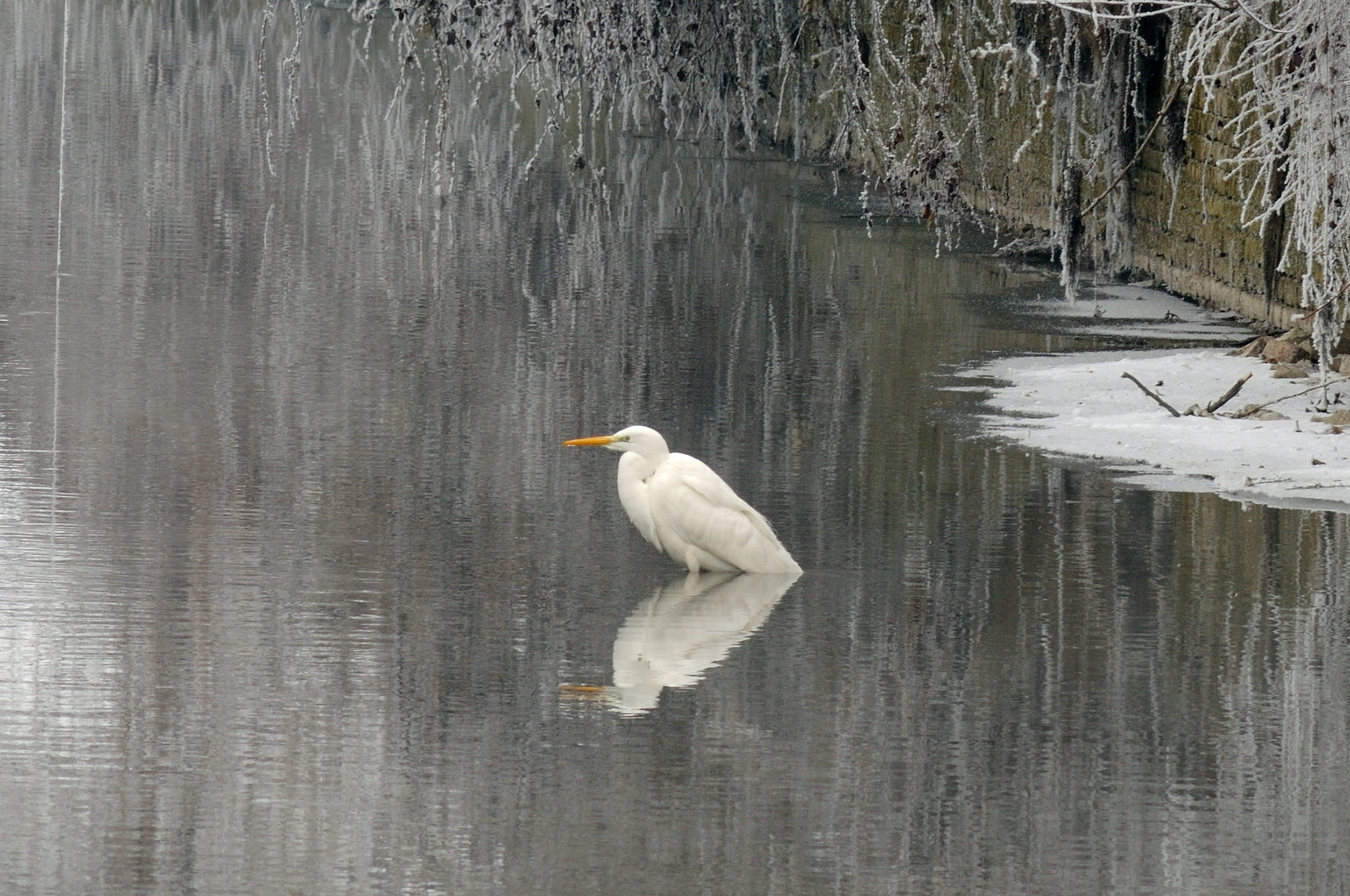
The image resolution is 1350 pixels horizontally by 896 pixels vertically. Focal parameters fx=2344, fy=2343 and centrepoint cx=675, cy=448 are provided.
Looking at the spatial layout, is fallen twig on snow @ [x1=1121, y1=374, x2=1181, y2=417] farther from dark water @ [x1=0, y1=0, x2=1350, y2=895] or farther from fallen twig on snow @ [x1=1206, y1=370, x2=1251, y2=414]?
dark water @ [x1=0, y1=0, x2=1350, y2=895]

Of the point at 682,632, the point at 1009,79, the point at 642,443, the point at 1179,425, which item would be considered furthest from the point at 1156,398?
the point at 1009,79

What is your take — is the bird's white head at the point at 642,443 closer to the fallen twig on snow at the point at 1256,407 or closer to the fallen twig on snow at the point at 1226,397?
the fallen twig on snow at the point at 1256,407

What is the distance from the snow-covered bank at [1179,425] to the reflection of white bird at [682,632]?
7.41 ft

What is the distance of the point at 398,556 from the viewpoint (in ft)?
25.0

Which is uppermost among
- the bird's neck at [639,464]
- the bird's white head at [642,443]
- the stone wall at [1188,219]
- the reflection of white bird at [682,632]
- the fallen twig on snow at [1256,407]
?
the stone wall at [1188,219]

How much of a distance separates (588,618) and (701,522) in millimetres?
788

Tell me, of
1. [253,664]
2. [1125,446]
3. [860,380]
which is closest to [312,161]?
[860,380]

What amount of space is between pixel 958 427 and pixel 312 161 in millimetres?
12271

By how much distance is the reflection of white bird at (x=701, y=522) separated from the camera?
7609 millimetres

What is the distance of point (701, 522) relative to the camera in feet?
25.0

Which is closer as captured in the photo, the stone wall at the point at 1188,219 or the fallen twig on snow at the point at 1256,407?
the fallen twig on snow at the point at 1256,407

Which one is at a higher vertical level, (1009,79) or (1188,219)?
(1009,79)

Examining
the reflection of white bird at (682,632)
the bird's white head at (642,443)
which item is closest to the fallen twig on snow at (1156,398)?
the bird's white head at (642,443)

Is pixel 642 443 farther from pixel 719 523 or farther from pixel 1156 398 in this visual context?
pixel 1156 398
